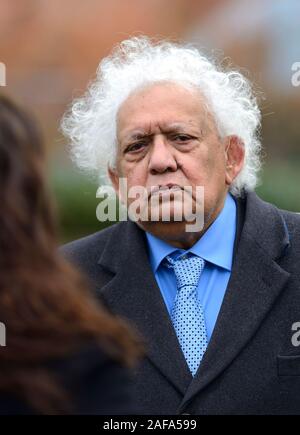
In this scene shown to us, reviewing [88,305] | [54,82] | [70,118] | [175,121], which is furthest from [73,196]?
[88,305]

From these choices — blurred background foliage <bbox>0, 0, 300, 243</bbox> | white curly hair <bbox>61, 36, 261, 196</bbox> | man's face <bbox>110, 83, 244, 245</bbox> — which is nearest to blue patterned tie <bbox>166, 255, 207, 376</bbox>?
man's face <bbox>110, 83, 244, 245</bbox>

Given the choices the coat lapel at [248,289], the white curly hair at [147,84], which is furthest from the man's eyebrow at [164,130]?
the coat lapel at [248,289]

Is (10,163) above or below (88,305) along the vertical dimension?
above

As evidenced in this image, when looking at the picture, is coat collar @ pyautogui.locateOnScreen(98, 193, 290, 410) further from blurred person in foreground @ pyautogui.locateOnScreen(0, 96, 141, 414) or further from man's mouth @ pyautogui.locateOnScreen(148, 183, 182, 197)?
blurred person in foreground @ pyautogui.locateOnScreen(0, 96, 141, 414)

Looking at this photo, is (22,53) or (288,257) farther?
(22,53)

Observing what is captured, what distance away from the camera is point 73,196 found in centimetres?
1000

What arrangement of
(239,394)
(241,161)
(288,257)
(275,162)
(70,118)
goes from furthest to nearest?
(275,162) → (70,118) → (241,161) → (288,257) → (239,394)

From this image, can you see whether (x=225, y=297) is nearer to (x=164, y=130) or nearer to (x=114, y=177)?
(x=164, y=130)

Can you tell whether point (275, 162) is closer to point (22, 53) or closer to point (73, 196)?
point (73, 196)

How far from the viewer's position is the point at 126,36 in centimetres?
1070

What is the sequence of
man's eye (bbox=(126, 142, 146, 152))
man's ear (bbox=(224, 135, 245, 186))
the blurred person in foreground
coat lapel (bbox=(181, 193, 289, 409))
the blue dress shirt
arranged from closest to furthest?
the blurred person in foreground
coat lapel (bbox=(181, 193, 289, 409))
the blue dress shirt
man's eye (bbox=(126, 142, 146, 152))
man's ear (bbox=(224, 135, 245, 186))

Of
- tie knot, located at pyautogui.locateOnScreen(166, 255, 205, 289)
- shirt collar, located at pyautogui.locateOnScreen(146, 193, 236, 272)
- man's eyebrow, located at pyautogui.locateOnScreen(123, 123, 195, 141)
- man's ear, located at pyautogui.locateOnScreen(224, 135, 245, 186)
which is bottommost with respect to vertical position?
tie knot, located at pyautogui.locateOnScreen(166, 255, 205, 289)

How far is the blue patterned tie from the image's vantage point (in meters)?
3.18

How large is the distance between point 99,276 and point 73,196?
6.59m
